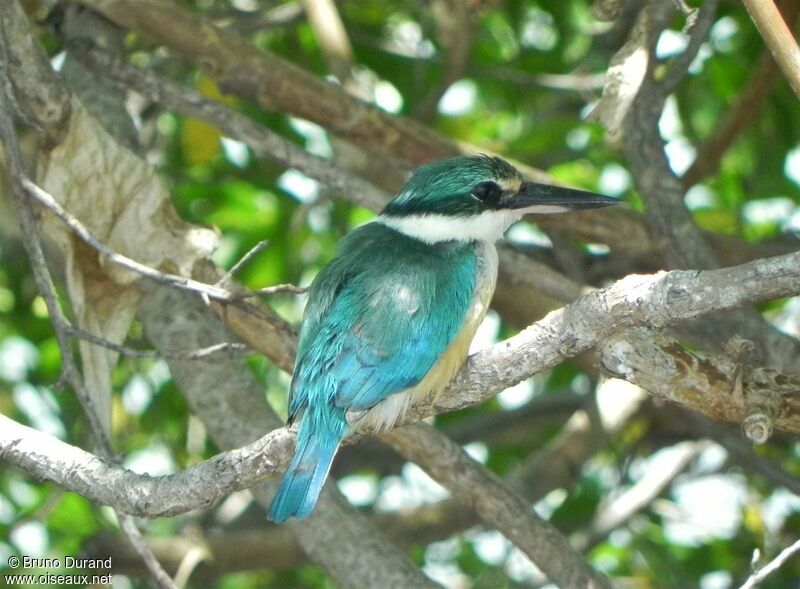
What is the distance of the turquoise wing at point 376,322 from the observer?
3047 mm

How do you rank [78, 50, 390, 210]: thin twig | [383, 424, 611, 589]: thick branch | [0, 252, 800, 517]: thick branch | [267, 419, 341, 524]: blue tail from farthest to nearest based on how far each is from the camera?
[78, 50, 390, 210]: thin twig → [383, 424, 611, 589]: thick branch → [267, 419, 341, 524]: blue tail → [0, 252, 800, 517]: thick branch

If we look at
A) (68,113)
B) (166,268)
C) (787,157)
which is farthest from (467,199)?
(787,157)

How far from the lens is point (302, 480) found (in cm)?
284

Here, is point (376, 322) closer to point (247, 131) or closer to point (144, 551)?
point (144, 551)

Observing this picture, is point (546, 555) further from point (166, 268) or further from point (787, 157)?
point (787, 157)

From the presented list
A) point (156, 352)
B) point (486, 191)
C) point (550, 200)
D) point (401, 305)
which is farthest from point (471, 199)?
point (156, 352)

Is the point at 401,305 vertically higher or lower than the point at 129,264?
lower

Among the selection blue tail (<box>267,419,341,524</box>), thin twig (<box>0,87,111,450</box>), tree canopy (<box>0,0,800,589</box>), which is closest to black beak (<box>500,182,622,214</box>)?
tree canopy (<box>0,0,800,589</box>)

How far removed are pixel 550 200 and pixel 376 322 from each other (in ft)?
2.58

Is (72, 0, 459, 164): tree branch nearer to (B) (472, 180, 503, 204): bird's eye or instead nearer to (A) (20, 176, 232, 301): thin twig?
(B) (472, 180, 503, 204): bird's eye

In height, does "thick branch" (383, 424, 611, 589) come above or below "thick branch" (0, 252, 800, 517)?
below

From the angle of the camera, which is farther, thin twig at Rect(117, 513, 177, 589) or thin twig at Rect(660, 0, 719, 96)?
thin twig at Rect(660, 0, 719, 96)

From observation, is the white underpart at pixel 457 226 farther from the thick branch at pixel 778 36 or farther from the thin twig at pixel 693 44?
the thick branch at pixel 778 36

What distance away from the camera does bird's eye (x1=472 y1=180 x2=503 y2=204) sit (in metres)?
3.69
